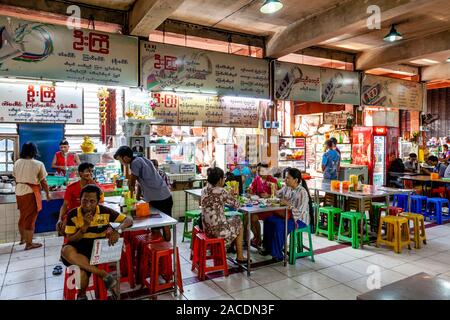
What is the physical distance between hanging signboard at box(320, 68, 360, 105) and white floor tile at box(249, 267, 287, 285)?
18.4ft

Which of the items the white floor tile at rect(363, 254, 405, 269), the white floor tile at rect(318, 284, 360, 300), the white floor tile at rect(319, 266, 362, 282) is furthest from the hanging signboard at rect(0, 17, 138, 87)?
the white floor tile at rect(363, 254, 405, 269)

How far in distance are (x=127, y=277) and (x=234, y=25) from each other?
555cm

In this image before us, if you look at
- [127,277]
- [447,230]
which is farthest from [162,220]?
[447,230]

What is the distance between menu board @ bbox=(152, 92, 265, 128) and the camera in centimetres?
720

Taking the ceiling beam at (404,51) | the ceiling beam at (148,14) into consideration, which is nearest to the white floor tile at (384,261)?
the ceiling beam at (148,14)

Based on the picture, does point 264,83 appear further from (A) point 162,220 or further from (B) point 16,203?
(B) point 16,203

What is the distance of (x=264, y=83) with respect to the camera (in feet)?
26.1

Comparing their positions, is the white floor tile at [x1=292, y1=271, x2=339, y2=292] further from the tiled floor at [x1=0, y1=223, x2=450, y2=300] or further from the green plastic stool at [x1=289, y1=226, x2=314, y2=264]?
the green plastic stool at [x1=289, y1=226, x2=314, y2=264]

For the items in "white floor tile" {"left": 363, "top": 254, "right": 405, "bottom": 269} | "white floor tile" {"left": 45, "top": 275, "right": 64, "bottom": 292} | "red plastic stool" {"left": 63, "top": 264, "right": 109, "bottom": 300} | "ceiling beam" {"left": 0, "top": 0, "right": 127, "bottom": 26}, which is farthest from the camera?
"ceiling beam" {"left": 0, "top": 0, "right": 127, "bottom": 26}

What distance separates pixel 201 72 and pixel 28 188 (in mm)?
3888

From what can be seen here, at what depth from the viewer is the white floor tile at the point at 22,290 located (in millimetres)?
3797

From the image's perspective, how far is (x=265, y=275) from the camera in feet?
14.4

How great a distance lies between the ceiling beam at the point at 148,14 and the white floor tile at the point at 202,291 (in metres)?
3.89

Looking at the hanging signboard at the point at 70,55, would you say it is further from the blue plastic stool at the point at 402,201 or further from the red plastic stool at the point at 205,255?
the blue plastic stool at the point at 402,201
